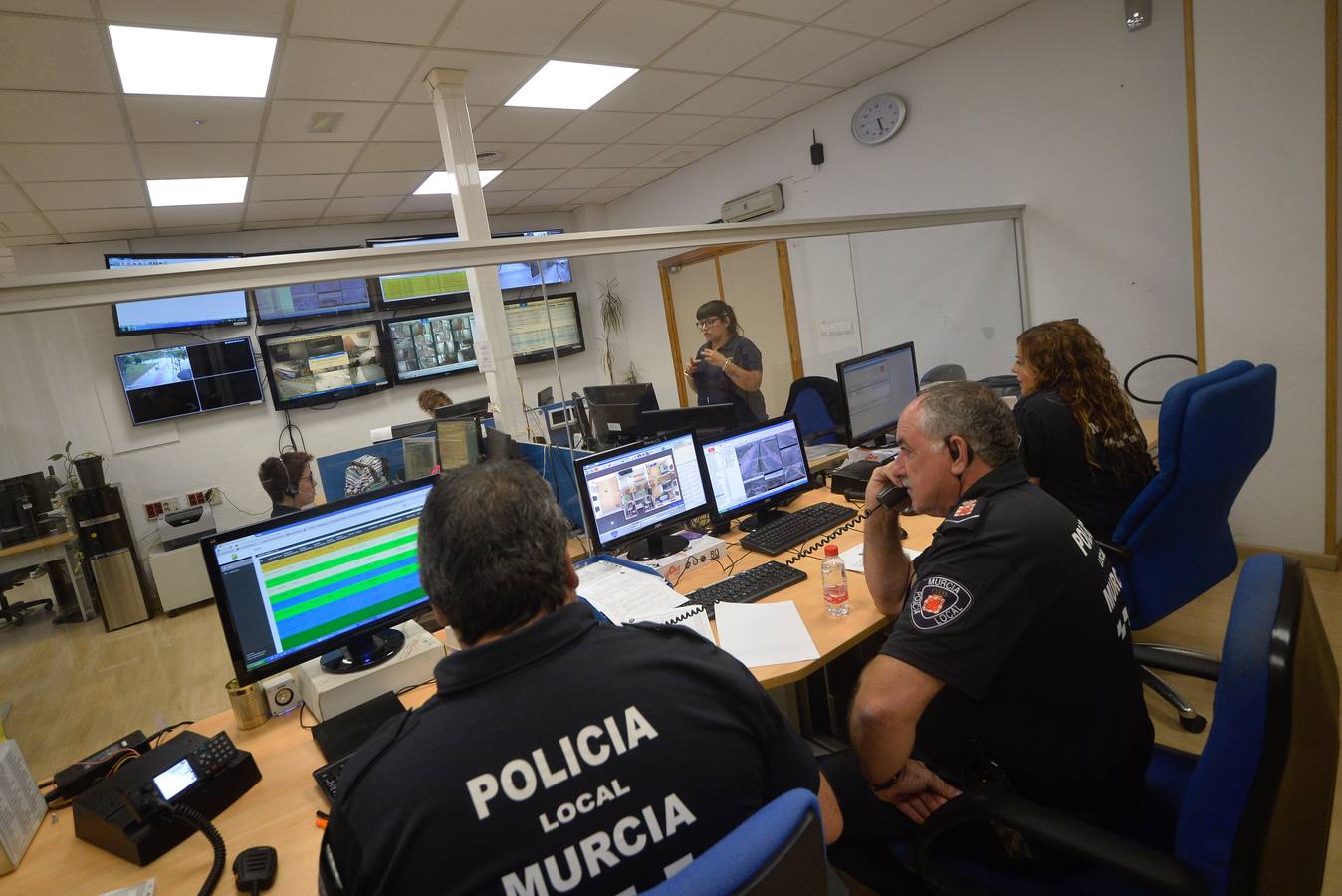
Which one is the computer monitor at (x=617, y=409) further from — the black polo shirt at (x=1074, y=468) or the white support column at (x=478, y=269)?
the black polo shirt at (x=1074, y=468)

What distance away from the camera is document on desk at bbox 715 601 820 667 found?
1.51 m

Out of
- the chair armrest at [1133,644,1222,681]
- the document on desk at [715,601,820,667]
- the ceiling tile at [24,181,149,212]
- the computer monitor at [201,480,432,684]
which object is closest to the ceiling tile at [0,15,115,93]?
the ceiling tile at [24,181,149,212]

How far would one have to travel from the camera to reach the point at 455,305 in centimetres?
521

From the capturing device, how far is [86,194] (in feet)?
13.7

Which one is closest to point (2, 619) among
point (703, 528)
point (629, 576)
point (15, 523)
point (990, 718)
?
point (15, 523)

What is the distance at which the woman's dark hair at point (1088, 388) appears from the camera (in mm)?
2170

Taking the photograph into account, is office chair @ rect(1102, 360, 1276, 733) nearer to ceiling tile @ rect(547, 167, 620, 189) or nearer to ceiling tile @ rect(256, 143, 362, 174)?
ceiling tile @ rect(256, 143, 362, 174)

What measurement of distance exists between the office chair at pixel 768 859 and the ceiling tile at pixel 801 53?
3.89 metres

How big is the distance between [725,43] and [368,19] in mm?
1747

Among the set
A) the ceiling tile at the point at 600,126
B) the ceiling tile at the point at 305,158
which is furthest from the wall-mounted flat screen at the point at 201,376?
the ceiling tile at the point at 600,126

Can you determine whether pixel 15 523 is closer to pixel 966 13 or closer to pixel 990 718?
pixel 990 718

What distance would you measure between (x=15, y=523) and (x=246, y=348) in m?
2.77

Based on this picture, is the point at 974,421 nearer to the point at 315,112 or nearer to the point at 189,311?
the point at 315,112

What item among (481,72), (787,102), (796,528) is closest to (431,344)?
(481,72)
